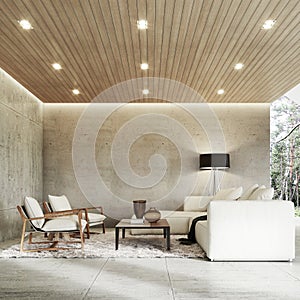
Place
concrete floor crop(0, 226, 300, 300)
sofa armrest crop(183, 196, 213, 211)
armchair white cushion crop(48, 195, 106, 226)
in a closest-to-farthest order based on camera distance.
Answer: concrete floor crop(0, 226, 300, 300) → armchair white cushion crop(48, 195, 106, 226) → sofa armrest crop(183, 196, 213, 211)

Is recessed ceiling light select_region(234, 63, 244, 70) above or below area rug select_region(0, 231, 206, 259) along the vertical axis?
above

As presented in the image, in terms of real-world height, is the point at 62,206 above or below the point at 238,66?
below

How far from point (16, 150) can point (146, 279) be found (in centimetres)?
446

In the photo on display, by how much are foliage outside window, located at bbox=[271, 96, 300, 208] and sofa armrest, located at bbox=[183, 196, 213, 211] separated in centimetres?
330

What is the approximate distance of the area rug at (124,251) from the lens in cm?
580

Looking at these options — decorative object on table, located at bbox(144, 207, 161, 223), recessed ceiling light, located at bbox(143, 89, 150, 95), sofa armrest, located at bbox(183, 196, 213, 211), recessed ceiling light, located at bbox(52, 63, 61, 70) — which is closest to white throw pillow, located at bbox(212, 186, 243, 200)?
sofa armrest, located at bbox(183, 196, 213, 211)

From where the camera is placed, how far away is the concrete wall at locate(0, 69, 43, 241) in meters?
7.33

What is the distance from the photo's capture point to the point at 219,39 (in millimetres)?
5734

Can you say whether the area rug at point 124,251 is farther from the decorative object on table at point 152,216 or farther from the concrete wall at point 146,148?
the concrete wall at point 146,148

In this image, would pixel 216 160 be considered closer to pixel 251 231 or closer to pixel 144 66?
pixel 144 66

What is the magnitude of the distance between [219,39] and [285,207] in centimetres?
227

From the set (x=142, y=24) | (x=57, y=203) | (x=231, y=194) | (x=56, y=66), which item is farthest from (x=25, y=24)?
(x=231, y=194)

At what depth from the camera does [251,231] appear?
18.0 feet

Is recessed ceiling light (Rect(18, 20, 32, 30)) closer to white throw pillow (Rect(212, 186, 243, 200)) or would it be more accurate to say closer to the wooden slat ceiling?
the wooden slat ceiling
